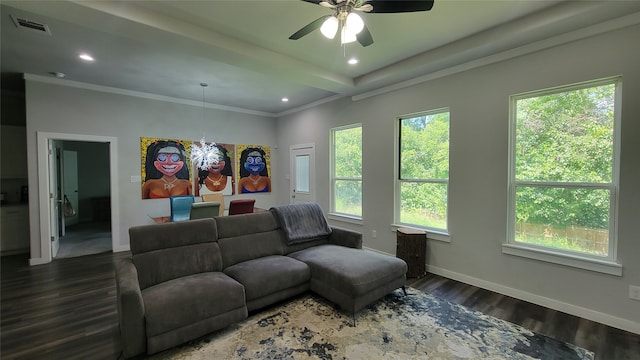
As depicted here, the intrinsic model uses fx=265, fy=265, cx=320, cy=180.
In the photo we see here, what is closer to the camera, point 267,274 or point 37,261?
point 267,274

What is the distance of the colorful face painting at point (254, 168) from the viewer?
6226 mm

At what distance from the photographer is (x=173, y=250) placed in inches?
101

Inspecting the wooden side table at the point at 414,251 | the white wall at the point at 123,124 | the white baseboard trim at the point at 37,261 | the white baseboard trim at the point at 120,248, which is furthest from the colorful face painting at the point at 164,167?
the wooden side table at the point at 414,251

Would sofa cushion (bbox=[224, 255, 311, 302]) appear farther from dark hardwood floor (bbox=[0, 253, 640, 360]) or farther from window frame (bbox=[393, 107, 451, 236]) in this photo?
window frame (bbox=[393, 107, 451, 236])

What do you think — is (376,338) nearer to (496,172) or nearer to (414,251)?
(414,251)

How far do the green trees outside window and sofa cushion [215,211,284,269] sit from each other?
284 centimetres

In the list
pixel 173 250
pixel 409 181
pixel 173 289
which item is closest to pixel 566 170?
pixel 409 181

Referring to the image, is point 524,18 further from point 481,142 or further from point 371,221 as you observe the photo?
point 371,221

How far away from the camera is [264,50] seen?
325 centimetres

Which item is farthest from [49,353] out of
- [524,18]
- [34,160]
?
[524,18]

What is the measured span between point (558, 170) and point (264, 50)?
3.53m

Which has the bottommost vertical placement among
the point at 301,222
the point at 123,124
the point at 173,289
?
the point at 173,289

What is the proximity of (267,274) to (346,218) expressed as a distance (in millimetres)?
2631

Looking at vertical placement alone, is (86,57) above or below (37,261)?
above
